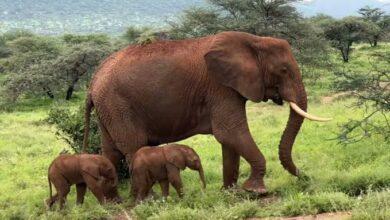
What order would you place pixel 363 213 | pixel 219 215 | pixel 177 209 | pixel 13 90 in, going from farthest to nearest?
pixel 13 90
pixel 177 209
pixel 219 215
pixel 363 213

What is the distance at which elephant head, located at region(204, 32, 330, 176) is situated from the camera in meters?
7.80

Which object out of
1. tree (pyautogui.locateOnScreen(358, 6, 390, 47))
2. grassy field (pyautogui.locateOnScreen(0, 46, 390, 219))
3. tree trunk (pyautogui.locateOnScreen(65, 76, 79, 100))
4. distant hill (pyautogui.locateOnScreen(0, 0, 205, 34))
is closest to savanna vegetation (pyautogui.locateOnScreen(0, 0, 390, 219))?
grassy field (pyautogui.locateOnScreen(0, 46, 390, 219))

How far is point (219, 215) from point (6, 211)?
10.5 feet

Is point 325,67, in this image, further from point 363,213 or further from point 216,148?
point 363,213

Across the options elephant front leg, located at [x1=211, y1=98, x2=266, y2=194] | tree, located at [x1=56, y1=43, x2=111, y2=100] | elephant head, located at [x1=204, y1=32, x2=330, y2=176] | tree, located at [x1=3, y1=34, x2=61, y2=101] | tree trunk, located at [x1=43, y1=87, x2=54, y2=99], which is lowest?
tree trunk, located at [x1=43, y1=87, x2=54, y2=99]

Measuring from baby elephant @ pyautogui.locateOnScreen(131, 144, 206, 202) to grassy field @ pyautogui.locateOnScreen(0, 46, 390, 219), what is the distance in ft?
0.79

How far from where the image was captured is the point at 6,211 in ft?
26.2

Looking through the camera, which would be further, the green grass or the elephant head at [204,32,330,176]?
the elephant head at [204,32,330,176]

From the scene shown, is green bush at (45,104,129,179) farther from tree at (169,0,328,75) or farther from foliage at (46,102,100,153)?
tree at (169,0,328,75)

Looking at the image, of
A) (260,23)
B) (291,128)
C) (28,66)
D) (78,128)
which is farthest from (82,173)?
(28,66)

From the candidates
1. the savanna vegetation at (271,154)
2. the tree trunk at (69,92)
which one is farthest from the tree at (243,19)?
the tree trunk at (69,92)

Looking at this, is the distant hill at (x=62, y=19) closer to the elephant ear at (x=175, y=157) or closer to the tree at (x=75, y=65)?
the tree at (x=75, y=65)

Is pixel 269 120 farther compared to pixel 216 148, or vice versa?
pixel 269 120

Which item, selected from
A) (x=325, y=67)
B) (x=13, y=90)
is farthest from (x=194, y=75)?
(x=13, y=90)
